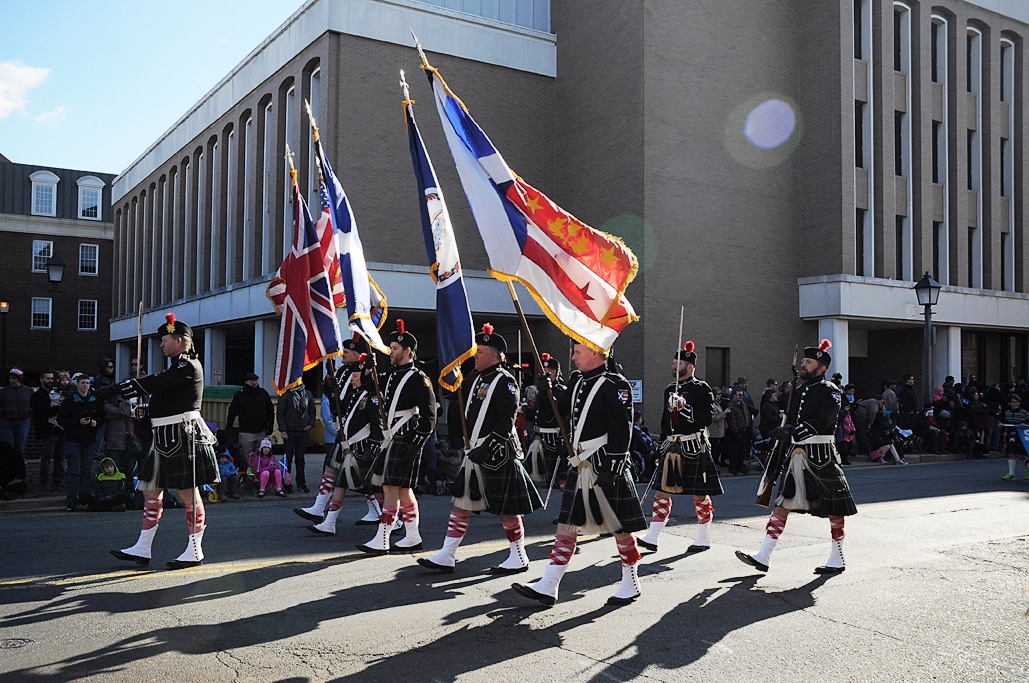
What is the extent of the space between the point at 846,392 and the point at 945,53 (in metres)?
15.6

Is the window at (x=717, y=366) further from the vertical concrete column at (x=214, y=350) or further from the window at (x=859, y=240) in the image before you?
the vertical concrete column at (x=214, y=350)

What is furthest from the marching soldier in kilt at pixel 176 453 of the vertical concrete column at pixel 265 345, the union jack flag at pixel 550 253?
the vertical concrete column at pixel 265 345

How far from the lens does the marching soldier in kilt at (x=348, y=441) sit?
9.39 metres

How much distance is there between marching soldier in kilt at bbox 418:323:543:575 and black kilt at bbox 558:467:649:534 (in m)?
0.94

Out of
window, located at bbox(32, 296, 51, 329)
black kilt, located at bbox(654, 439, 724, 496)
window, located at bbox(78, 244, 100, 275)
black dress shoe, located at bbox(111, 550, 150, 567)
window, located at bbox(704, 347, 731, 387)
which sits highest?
window, located at bbox(78, 244, 100, 275)

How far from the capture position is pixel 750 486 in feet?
51.3

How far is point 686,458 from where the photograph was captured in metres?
9.18

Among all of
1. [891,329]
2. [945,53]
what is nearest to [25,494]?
[891,329]

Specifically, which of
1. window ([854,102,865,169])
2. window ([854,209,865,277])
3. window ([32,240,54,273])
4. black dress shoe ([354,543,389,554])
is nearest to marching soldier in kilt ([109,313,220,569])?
black dress shoe ([354,543,389,554])

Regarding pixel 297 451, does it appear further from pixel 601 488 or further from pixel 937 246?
pixel 937 246

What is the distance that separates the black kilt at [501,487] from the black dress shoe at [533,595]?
1082mm

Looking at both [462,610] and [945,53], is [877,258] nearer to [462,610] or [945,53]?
[945,53]

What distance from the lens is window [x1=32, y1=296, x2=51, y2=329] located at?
46625 mm

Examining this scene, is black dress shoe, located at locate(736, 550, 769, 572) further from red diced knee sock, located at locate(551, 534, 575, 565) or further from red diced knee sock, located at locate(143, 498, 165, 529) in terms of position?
red diced knee sock, located at locate(143, 498, 165, 529)
